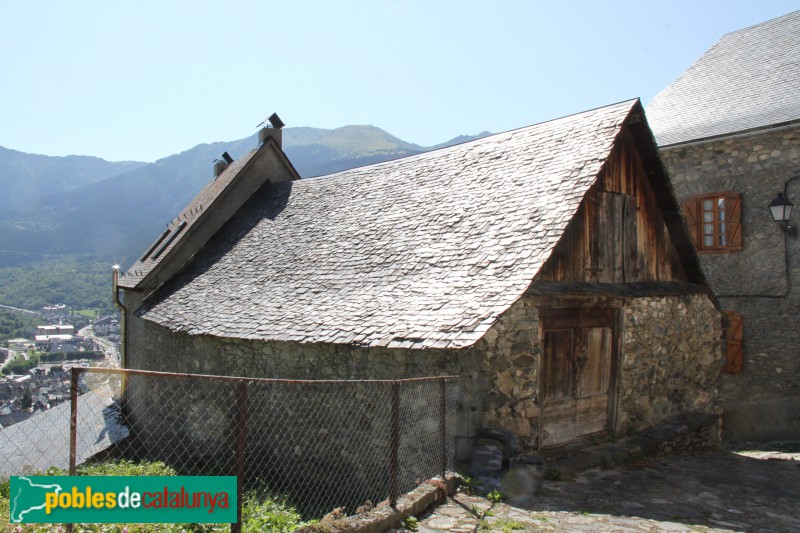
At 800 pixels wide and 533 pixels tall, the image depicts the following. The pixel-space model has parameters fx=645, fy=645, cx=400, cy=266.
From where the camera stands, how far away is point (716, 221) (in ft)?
49.3

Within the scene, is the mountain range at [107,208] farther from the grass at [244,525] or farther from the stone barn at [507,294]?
the grass at [244,525]

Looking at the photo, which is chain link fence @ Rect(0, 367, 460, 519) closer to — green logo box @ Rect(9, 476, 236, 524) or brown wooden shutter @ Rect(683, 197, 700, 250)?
green logo box @ Rect(9, 476, 236, 524)

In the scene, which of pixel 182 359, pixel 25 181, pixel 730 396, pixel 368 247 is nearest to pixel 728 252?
pixel 730 396

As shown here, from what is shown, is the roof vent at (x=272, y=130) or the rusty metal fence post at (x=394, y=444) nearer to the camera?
the rusty metal fence post at (x=394, y=444)

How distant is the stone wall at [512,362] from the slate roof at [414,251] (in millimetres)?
355

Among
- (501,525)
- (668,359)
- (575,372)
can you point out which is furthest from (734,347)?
(501,525)

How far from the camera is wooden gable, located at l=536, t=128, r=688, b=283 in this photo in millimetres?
9125

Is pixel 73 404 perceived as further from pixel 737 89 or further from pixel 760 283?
pixel 737 89

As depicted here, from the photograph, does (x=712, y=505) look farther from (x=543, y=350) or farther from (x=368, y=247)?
(x=368, y=247)

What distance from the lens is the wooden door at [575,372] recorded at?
884 cm

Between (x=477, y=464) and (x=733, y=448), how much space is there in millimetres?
8628

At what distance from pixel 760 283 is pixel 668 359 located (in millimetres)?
5016

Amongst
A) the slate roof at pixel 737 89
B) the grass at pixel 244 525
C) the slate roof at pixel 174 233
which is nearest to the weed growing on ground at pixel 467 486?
the grass at pixel 244 525

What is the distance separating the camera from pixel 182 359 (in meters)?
12.6
